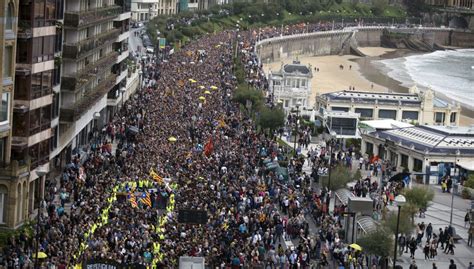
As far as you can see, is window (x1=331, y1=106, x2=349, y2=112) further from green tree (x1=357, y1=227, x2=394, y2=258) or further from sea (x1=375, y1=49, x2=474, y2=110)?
green tree (x1=357, y1=227, x2=394, y2=258)

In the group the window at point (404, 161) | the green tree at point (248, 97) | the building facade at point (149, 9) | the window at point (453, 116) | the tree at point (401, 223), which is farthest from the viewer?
the building facade at point (149, 9)

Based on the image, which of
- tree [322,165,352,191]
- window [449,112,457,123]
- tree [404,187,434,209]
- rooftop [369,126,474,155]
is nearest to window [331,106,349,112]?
window [449,112,457,123]

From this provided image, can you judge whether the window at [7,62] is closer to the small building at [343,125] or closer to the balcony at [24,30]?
the balcony at [24,30]

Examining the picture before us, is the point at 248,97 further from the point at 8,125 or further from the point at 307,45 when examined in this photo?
the point at 307,45

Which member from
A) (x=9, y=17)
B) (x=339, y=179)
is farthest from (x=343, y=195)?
(x=9, y=17)

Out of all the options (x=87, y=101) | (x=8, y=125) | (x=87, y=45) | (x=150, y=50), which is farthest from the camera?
(x=150, y=50)

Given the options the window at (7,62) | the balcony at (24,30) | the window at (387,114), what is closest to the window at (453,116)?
→ the window at (387,114)

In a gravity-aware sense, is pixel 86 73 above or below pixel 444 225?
above
